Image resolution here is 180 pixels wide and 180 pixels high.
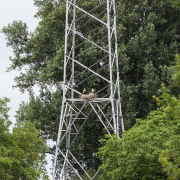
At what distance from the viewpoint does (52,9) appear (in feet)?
87.9

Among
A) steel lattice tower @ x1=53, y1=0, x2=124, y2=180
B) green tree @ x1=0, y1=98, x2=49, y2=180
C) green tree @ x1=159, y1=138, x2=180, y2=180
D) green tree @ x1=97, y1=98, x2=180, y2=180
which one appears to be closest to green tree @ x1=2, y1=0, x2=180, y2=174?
steel lattice tower @ x1=53, y1=0, x2=124, y2=180

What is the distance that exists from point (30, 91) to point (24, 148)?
40.2 feet

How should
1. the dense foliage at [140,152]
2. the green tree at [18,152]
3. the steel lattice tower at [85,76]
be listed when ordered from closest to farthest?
the dense foliage at [140,152], the green tree at [18,152], the steel lattice tower at [85,76]

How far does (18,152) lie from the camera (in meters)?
15.3

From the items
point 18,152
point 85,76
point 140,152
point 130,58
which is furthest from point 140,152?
point 130,58

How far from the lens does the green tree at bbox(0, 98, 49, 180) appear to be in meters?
14.5

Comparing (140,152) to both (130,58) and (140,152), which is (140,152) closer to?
(140,152)

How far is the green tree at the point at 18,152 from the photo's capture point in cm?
1452

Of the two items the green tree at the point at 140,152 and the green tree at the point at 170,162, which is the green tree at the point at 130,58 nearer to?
the green tree at the point at 140,152

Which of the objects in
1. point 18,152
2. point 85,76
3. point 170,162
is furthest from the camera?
point 85,76

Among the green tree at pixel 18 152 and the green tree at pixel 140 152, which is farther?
the green tree at pixel 18 152

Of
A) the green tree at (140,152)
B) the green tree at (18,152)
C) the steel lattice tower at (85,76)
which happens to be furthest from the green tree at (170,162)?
the steel lattice tower at (85,76)

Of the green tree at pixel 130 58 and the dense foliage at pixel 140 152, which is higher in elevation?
the green tree at pixel 130 58

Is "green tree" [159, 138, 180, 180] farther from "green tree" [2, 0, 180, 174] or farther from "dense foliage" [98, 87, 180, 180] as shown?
"green tree" [2, 0, 180, 174]
